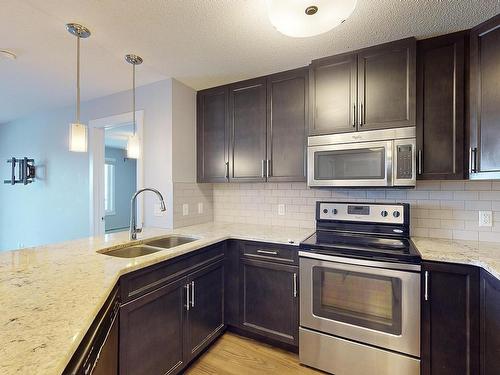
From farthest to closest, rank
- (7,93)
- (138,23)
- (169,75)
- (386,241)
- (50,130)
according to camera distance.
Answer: (50,130)
(7,93)
(169,75)
(386,241)
(138,23)

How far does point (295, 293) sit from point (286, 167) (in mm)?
1043

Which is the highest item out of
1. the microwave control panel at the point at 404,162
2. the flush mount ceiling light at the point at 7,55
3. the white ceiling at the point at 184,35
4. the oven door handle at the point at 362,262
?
the white ceiling at the point at 184,35

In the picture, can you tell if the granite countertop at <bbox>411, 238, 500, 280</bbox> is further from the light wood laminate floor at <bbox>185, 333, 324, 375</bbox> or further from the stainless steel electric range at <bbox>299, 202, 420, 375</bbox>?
the light wood laminate floor at <bbox>185, 333, 324, 375</bbox>

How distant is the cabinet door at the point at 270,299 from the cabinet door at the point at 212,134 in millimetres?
997

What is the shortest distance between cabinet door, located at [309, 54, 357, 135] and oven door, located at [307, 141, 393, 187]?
0.16 m

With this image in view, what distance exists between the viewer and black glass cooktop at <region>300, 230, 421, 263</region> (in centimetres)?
155

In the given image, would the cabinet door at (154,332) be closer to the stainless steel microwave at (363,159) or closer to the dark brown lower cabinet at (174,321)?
the dark brown lower cabinet at (174,321)

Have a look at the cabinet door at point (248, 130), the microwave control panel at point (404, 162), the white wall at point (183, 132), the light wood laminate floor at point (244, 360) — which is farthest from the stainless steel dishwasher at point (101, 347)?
the microwave control panel at point (404, 162)

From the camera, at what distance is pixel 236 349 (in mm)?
2021

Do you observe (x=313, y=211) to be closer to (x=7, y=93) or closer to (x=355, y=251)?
(x=355, y=251)

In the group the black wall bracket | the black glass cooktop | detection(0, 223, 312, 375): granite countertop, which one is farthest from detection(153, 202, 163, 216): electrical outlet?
the black wall bracket

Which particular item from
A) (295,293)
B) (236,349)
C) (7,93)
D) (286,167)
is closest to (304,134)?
(286,167)

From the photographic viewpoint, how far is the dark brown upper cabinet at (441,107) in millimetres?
1663

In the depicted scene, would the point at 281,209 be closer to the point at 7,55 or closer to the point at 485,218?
the point at 485,218
